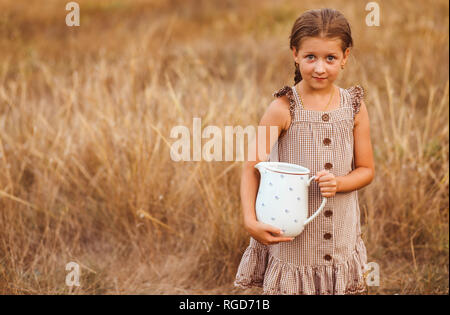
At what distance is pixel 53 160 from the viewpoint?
2.57m

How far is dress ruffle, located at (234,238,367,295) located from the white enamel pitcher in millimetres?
213

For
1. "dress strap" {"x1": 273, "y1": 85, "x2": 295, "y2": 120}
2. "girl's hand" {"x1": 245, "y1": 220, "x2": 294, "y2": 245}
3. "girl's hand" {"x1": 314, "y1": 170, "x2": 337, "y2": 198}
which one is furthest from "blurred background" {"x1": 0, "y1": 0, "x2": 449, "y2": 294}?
"girl's hand" {"x1": 245, "y1": 220, "x2": 294, "y2": 245}

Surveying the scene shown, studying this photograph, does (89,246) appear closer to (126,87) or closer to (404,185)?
(126,87)

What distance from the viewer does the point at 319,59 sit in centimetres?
127

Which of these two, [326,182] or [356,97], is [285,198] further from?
[356,97]

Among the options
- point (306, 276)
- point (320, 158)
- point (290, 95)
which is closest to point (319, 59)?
point (290, 95)

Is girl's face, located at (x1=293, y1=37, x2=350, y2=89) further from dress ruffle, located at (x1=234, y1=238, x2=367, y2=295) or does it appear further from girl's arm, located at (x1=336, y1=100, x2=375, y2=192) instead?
dress ruffle, located at (x1=234, y1=238, x2=367, y2=295)

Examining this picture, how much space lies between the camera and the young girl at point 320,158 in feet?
4.16

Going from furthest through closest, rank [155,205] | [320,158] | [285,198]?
[155,205]
[320,158]
[285,198]

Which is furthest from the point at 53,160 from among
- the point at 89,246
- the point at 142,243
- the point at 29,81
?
the point at 29,81

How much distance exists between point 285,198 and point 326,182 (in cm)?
12

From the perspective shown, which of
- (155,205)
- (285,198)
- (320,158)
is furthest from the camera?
(155,205)

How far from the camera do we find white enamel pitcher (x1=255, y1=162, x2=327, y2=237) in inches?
48.6
